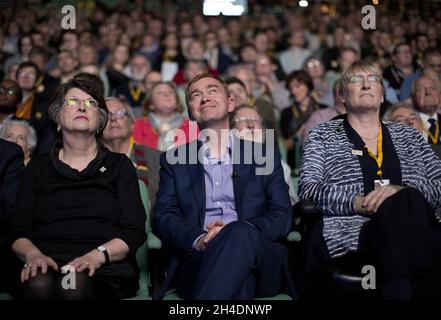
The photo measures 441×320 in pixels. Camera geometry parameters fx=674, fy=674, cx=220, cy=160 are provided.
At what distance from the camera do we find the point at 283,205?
313 centimetres

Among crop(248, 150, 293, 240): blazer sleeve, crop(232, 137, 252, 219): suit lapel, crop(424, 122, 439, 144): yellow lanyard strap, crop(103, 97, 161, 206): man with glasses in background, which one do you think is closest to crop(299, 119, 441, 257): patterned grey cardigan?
crop(248, 150, 293, 240): blazer sleeve

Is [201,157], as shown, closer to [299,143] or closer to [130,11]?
[299,143]

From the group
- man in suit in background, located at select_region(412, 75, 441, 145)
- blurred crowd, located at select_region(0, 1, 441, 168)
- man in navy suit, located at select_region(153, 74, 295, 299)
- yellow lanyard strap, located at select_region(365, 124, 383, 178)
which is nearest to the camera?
man in navy suit, located at select_region(153, 74, 295, 299)

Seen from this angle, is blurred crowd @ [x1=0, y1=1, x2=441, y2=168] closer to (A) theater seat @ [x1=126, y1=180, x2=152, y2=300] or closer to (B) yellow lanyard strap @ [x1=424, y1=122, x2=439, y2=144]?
(B) yellow lanyard strap @ [x1=424, y1=122, x2=439, y2=144]

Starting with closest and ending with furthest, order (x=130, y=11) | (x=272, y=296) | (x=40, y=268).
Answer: (x=40, y=268), (x=272, y=296), (x=130, y=11)

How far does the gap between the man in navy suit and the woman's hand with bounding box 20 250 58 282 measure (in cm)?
49

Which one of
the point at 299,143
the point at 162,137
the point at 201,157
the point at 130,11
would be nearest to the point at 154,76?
the point at 162,137

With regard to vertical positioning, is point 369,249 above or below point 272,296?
above

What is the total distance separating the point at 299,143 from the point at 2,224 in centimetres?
261

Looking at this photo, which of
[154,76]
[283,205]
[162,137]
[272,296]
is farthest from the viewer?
[154,76]

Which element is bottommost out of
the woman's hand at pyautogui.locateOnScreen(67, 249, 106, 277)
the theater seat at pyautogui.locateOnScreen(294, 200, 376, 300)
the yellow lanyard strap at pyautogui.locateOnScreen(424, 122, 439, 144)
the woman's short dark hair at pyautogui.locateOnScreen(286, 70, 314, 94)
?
the theater seat at pyautogui.locateOnScreen(294, 200, 376, 300)

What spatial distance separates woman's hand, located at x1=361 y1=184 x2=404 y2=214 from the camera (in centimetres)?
290

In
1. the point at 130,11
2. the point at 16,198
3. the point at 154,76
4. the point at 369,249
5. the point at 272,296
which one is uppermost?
the point at 130,11

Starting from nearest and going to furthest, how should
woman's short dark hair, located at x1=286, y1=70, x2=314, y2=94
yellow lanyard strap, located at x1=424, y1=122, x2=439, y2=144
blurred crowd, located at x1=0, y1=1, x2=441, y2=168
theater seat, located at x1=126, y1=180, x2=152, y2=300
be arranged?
theater seat, located at x1=126, y1=180, x2=152, y2=300, yellow lanyard strap, located at x1=424, y1=122, x2=439, y2=144, blurred crowd, located at x1=0, y1=1, x2=441, y2=168, woman's short dark hair, located at x1=286, y1=70, x2=314, y2=94
